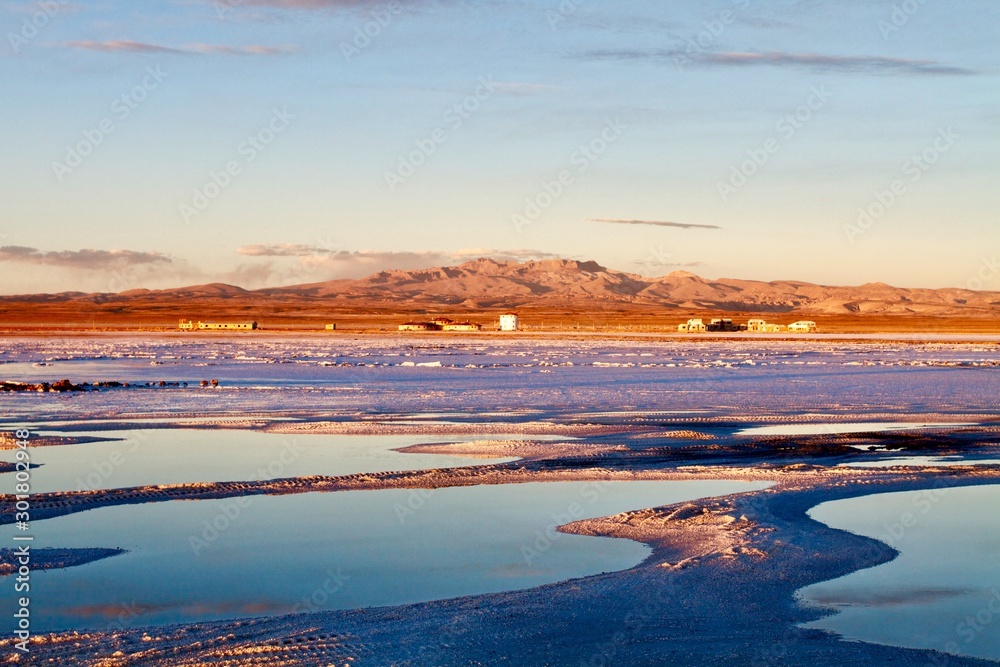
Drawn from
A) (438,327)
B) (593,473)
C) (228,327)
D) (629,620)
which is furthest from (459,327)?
(629,620)

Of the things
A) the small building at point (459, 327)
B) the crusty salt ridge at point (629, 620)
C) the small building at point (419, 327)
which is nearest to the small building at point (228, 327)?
the small building at point (419, 327)

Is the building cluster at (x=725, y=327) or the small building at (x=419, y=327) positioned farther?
the building cluster at (x=725, y=327)

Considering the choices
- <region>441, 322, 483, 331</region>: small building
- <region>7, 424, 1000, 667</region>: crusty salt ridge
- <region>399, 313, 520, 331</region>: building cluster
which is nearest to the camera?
<region>7, 424, 1000, 667</region>: crusty salt ridge

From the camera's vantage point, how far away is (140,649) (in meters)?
8.48

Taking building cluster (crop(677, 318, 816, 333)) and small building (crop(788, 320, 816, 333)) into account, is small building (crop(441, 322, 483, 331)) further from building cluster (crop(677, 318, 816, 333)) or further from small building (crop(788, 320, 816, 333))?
small building (crop(788, 320, 816, 333))

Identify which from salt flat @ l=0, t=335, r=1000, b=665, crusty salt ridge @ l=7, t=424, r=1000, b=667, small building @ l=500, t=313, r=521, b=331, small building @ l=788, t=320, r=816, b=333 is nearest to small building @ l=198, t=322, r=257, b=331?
small building @ l=500, t=313, r=521, b=331

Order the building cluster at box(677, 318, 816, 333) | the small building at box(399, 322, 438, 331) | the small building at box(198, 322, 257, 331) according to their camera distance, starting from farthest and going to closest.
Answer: the building cluster at box(677, 318, 816, 333), the small building at box(198, 322, 257, 331), the small building at box(399, 322, 438, 331)

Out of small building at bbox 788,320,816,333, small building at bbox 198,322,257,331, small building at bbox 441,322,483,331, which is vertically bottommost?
small building at bbox 788,320,816,333

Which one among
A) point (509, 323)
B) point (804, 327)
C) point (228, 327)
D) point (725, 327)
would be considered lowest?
point (804, 327)

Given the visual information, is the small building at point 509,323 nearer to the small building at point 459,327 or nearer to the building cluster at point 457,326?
the building cluster at point 457,326

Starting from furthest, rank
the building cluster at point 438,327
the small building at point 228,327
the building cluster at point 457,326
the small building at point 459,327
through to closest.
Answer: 1. the small building at point 459,327
2. the small building at point 228,327
3. the building cluster at point 438,327
4. the building cluster at point 457,326

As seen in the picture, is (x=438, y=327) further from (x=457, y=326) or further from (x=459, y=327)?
(x=457, y=326)

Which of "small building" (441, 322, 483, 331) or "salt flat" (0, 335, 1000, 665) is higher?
"small building" (441, 322, 483, 331)

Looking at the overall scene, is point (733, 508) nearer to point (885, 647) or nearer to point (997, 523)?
point (997, 523)
